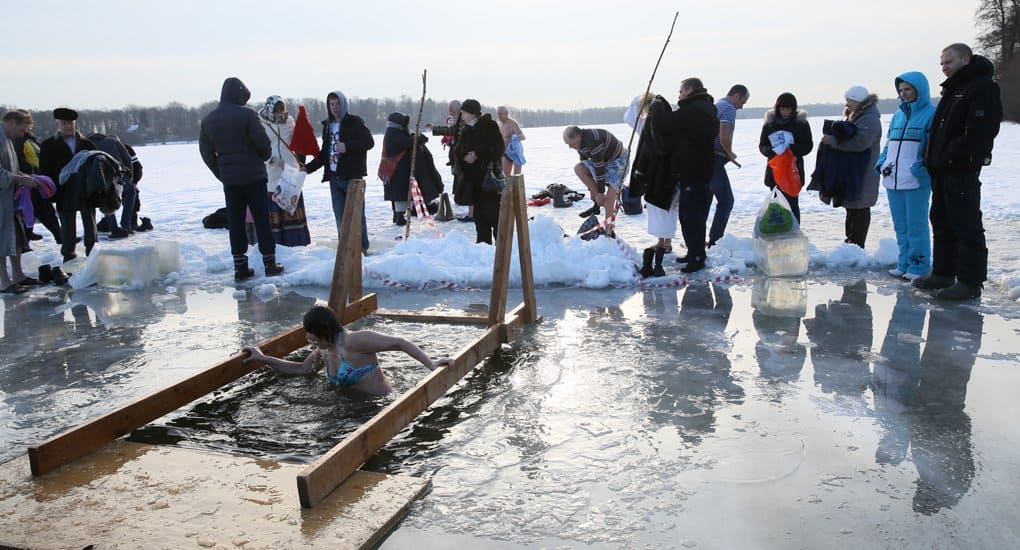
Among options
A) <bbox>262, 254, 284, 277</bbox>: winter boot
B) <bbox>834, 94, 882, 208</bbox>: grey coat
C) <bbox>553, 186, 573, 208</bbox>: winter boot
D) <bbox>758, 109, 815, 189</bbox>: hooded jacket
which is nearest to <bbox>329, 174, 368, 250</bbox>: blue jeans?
<bbox>262, 254, 284, 277</bbox>: winter boot

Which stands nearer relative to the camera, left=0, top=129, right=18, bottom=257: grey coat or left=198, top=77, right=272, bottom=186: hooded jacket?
left=0, top=129, right=18, bottom=257: grey coat

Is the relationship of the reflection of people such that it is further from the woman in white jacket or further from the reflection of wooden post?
the woman in white jacket

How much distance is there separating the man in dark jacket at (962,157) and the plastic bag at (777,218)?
128cm

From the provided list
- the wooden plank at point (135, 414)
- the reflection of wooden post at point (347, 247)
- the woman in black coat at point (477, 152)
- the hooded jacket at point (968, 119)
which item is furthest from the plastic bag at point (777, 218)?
the wooden plank at point (135, 414)

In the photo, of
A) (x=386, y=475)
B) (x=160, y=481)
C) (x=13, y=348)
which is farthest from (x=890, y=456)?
(x=13, y=348)

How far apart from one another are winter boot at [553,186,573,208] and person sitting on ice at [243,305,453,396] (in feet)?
30.8

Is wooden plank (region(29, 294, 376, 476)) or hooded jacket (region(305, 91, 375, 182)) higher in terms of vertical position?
hooded jacket (region(305, 91, 375, 182))

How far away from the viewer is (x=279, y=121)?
9.01 meters

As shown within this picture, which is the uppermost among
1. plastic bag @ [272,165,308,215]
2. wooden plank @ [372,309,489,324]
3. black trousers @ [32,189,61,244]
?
plastic bag @ [272,165,308,215]

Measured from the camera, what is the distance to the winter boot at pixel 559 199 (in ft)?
44.5

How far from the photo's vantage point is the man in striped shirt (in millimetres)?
9891

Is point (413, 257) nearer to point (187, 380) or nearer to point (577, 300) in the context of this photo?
point (577, 300)

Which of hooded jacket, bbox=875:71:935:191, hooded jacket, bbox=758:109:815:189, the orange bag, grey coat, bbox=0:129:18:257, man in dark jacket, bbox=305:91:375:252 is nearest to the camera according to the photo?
hooded jacket, bbox=875:71:935:191

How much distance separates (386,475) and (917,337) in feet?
12.5
